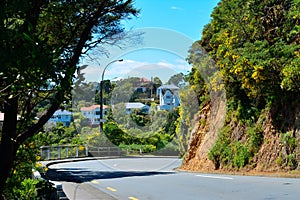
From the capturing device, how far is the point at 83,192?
13.9 metres

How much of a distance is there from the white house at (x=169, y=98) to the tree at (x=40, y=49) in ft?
67.2

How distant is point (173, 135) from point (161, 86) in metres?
6.10

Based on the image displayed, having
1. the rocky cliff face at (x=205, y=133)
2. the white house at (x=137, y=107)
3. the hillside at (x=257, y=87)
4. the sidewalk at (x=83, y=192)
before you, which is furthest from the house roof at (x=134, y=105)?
the sidewalk at (x=83, y=192)

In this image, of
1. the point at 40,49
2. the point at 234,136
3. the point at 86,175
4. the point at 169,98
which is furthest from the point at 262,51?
the point at 40,49

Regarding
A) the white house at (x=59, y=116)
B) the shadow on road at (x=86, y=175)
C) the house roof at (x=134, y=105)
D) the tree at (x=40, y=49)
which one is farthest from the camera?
the house roof at (x=134, y=105)

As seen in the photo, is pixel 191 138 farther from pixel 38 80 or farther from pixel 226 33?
pixel 38 80

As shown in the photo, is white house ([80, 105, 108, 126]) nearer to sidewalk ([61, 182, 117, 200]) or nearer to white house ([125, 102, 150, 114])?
white house ([125, 102, 150, 114])

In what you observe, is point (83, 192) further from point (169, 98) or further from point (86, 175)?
point (169, 98)

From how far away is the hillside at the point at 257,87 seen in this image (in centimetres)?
1705

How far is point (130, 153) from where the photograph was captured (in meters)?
36.3

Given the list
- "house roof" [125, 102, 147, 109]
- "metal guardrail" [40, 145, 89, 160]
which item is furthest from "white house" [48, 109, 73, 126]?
"metal guardrail" [40, 145, 89, 160]

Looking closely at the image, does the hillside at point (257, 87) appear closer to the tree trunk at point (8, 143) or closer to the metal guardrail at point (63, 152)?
the tree trunk at point (8, 143)

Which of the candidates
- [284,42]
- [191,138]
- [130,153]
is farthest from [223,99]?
[130,153]

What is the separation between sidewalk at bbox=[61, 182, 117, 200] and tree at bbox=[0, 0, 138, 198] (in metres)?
6.15
